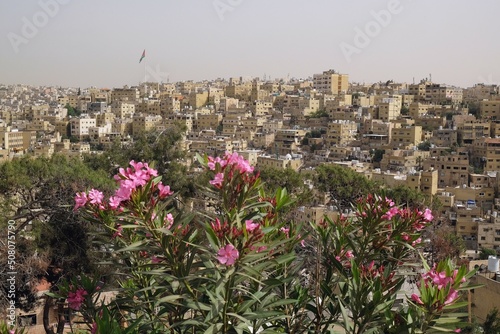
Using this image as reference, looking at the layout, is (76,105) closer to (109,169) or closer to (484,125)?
(484,125)

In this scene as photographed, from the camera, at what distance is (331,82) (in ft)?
193

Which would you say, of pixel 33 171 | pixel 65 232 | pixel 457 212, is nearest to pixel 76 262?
pixel 65 232

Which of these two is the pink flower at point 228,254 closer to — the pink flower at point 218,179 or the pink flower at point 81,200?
the pink flower at point 218,179

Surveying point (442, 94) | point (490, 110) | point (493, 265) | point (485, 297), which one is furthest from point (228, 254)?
point (442, 94)

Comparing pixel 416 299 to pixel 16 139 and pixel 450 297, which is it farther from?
pixel 16 139

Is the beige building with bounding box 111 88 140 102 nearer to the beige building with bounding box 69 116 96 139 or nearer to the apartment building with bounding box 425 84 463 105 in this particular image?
the beige building with bounding box 69 116 96 139

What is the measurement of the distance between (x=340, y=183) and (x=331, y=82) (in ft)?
136

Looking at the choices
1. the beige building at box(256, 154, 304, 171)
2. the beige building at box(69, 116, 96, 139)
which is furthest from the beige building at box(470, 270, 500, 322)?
the beige building at box(69, 116, 96, 139)

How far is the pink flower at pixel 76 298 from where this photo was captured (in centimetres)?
248

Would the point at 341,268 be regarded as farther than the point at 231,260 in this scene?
Yes

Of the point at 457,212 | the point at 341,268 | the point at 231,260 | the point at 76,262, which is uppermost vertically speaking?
the point at 231,260

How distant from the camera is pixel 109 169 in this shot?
1284 cm

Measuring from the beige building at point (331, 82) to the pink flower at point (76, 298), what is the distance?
2230 inches

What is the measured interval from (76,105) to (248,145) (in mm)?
30141
